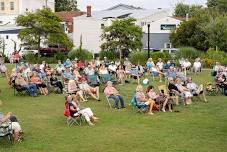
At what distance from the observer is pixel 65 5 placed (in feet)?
324

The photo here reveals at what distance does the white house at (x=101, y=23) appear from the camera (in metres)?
67.3

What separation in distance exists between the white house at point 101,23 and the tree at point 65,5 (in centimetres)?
2435

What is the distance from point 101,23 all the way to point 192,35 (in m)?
12.6

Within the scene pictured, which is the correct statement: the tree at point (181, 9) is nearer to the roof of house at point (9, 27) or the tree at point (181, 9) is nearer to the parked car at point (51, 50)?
the roof of house at point (9, 27)

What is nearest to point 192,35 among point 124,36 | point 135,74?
point 124,36

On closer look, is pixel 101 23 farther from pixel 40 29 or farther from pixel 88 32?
pixel 40 29

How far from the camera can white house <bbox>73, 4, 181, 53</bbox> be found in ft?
221

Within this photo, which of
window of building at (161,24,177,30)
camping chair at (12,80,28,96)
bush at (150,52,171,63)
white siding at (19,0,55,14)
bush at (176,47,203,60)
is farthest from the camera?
white siding at (19,0,55,14)

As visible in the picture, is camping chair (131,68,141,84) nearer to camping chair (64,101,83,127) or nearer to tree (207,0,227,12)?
camping chair (64,101,83,127)

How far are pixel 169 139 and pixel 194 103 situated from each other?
267 inches

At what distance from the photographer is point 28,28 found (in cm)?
5053

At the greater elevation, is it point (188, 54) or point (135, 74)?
point (188, 54)

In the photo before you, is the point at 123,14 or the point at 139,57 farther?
the point at 123,14

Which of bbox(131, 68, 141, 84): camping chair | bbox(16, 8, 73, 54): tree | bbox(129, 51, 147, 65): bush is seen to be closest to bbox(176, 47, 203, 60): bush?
bbox(129, 51, 147, 65): bush
